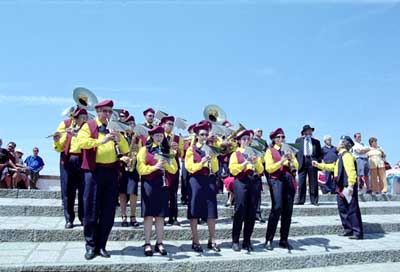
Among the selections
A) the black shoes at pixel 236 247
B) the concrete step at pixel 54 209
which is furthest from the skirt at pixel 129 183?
the black shoes at pixel 236 247

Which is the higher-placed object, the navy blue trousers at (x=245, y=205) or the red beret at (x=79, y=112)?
the red beret at (x=79, y=112)

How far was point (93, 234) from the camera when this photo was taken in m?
5.61

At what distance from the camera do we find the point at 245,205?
21.5ft

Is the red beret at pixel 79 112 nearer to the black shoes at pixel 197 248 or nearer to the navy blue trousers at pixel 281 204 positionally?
the black shoes at pixel 197 248

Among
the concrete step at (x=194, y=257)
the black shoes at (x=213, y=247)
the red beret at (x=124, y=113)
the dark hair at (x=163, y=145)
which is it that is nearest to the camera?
the concrete step at (x=194, y=257)

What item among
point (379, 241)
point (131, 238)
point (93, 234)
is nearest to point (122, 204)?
point (131, 238)

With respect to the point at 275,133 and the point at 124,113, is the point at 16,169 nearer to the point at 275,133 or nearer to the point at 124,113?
the point at 124,113

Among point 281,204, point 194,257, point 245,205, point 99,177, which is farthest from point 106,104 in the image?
point 281,204

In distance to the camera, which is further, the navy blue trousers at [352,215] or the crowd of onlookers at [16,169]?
the crowd of onlookers at [16,169]

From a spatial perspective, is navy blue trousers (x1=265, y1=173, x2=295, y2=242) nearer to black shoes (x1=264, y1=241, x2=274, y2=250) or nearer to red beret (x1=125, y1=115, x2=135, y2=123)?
black shoes (x1=264, y1=241, x2=274, y2=250)

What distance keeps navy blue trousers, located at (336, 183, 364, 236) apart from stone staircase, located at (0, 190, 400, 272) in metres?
0.23

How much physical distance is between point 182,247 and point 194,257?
649 mm

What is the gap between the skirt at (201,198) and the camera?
249 inches

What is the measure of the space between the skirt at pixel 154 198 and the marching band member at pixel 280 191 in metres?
2.03
